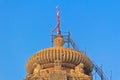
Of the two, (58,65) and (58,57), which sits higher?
(58,57)

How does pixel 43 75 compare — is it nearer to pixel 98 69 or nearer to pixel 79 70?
pixel 79 70

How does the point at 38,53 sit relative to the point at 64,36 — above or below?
below

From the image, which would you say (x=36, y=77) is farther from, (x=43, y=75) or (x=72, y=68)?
(x=72, y=68)

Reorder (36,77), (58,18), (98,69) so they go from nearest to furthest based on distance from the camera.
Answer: (36,77), (58,18), (98,69)

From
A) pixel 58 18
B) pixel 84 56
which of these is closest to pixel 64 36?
pixel 58 18

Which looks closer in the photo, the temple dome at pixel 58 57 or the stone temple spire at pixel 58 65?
the stone temple spire at pixel 58 65

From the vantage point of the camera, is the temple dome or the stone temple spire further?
the temple dome

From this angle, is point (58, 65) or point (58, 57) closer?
point (58, 65)

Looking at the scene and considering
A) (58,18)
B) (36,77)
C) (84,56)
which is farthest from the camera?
(58,18)

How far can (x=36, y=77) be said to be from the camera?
6794 centimetres

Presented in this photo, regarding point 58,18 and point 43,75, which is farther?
point 58,18

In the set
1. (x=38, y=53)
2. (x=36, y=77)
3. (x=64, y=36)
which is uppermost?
(x=64, y=36)

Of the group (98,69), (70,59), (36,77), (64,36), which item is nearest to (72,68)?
(70,59)

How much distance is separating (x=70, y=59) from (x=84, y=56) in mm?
2570
